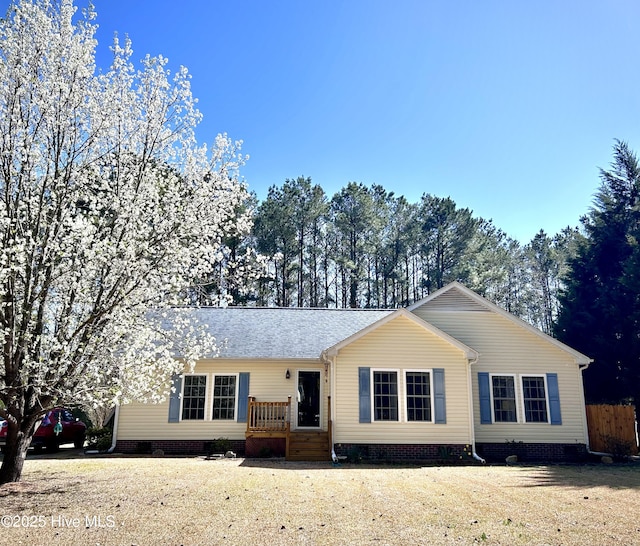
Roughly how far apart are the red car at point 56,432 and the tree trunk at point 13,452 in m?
5.92

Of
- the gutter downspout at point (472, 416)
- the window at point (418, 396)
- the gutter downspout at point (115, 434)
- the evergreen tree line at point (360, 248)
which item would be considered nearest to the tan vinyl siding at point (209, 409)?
the gutter downspout at point (115, 434)

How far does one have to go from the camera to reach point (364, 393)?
13281mm

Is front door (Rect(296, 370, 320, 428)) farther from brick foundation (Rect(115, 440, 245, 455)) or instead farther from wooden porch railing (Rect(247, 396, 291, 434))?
brick foundation (Rect(115, 440, 245, 455))

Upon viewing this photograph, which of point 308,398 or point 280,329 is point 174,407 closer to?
point 308,398

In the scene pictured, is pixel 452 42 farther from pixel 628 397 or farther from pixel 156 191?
pixel 628 397

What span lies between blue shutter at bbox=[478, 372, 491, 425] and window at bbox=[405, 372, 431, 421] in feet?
6.96

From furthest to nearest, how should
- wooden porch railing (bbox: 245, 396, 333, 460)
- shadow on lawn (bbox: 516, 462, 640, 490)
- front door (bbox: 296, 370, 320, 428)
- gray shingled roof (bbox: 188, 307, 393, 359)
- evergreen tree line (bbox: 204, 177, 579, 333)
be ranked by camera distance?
evergreen tree line (bbox: 204, 177, 579, 333)
front door (bbox: 296, 370, 320, 428)
gray shingled roof (bbox: 188, 307, 393, 359)
wooden porch railing (bbox: 245, 396, 333, 460)
shadow on lawn (bbox: 516, 462, 640, 490)

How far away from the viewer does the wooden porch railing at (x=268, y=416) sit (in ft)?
44.6

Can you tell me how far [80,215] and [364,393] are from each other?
860 cm

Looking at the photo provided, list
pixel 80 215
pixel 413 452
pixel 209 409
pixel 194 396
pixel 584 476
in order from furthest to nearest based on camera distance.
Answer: pixel 194 396 → pixel 209 409 → pixel 413 452 → pixel 584 476 → pixel 80 215

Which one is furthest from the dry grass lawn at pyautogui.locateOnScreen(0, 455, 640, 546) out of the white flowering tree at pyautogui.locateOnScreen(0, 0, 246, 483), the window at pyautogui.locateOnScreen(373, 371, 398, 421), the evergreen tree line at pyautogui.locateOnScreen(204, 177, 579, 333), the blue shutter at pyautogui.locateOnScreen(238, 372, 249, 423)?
the evergreen tree line at pyautogui.locateOnScreen(204, 177, 579, 333)

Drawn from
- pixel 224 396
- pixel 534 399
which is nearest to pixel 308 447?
pixel 224 396

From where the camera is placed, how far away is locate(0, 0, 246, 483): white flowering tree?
7605 mm

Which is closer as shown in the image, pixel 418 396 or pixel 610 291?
pixel 418 396
